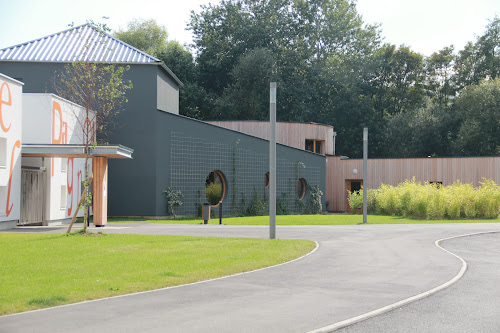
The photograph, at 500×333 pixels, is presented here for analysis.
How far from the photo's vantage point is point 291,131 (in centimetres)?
4144

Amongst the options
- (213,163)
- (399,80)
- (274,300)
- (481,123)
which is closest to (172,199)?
(213,163)

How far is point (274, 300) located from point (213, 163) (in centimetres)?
2318

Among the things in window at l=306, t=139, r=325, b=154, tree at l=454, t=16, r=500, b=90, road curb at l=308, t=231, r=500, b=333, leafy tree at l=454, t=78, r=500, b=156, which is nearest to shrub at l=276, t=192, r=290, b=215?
window at l=306, t=139, r=325, b=154

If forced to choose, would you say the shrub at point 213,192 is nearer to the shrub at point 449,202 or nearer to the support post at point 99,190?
the shrub at point 449,202


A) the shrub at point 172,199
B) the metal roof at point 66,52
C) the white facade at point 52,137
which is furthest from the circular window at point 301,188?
the white facade at point 52,137

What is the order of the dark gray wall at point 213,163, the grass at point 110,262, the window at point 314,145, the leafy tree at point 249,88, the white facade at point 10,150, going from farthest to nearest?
1. the leafy tree at point 249,88
2. the window at point 314,145
3. the dark gray wall at point 213,163
4. the white facade at point 10,150
5. the grass at point 110,262

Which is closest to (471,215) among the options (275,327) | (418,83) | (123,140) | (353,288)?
(123,140)

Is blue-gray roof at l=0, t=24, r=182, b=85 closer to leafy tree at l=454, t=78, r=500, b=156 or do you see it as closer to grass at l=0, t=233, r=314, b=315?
grass at l=0, t=233, r=314, b=315

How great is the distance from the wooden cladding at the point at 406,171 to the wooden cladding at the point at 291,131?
1685mm

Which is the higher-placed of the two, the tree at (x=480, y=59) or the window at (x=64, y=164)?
the tree at (x=480, y=59)

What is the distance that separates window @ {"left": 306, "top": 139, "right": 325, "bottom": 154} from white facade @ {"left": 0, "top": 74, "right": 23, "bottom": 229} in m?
24.6

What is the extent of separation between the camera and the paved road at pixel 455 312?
7277 millimetres

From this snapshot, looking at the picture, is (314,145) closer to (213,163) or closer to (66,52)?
(213,163)

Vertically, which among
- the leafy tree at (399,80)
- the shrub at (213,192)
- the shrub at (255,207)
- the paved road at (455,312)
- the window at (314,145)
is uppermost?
the leafy tree at (399,80)
